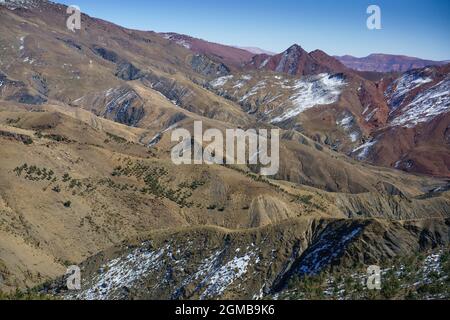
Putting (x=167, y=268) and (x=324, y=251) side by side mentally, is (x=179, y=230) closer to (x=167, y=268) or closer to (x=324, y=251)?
(x=167, y=268)

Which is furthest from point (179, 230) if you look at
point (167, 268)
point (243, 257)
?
point (243, 257)

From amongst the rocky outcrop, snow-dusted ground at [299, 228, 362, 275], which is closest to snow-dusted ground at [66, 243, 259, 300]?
the rocky outcrop

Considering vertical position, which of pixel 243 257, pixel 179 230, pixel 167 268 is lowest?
pixel 167 268

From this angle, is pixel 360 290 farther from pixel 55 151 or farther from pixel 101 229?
pixel 55 151

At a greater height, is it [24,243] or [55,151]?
[55,151]

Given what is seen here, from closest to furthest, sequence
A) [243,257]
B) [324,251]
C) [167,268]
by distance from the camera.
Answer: [324,251] → [243,257] → [167,268]

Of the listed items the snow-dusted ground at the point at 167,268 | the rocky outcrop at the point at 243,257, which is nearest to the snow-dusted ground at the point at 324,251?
the rocky outcrop at the point at 243,257

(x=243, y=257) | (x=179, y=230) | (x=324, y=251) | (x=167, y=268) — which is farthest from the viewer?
(x=179, y=230)

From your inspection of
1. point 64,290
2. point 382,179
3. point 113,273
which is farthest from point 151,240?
point 382,179

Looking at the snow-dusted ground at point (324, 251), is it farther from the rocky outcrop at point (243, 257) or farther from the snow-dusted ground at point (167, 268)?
the snow-dusted ground at point (167, 268)

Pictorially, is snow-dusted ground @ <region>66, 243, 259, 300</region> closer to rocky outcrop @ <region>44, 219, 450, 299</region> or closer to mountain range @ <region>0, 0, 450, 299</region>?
→ rocky outcrop @ <region>44, 219, 450, 299</region>

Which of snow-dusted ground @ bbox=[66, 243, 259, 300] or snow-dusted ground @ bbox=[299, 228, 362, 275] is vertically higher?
snow-dusted ground @ bbox=[299, 228, 362, 275]
